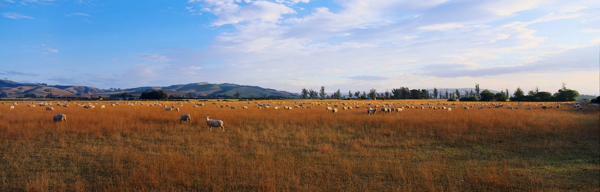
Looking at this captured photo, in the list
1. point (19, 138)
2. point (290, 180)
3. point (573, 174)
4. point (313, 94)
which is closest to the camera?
point (290, 180)

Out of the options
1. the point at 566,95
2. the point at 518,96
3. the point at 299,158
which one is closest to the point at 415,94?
the point at 518,96

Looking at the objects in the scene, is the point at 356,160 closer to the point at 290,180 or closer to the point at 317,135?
the point at 290,180

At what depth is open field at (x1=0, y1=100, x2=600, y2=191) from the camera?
717 centimetres

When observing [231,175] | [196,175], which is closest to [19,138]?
[196,175]

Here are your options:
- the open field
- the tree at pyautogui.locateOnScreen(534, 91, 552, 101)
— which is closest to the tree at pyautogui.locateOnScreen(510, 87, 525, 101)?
the tree at pyautogui.locateOnScreen(534, 91, 552, 101)

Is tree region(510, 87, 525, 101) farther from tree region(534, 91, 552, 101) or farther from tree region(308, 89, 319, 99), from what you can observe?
tree region(308, 89, 319, 99)

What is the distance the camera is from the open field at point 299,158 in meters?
7.17

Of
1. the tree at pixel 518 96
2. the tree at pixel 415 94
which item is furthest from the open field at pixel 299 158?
the tree at pixel 415 94

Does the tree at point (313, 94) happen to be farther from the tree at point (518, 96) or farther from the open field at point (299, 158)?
the open field at point (299, 158)

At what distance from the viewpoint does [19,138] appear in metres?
11.9

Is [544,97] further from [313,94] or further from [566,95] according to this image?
[313,94]

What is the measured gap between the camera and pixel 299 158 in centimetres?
981

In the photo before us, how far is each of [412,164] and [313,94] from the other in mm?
166552

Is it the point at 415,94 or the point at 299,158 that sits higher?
the point at 415,94
